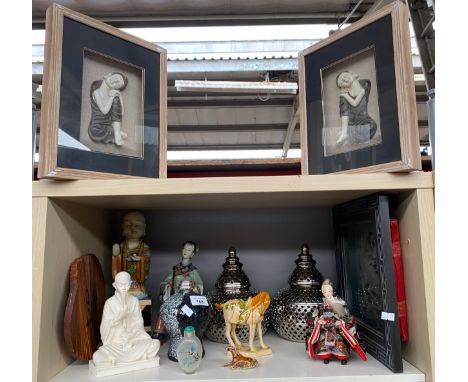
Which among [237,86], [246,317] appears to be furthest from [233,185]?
[237,86]

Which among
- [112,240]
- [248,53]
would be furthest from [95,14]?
[112,240]

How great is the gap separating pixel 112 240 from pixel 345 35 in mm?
791

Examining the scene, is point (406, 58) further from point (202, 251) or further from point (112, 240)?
point (112, 240)

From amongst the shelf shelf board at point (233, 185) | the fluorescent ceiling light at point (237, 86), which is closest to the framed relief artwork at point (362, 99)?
the shelf shelf board at point (233, 185)

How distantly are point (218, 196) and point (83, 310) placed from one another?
14.0 inches

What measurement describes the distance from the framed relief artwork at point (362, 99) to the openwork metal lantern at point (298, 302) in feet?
0.87

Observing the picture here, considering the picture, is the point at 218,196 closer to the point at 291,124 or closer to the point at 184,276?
the point at 184,276

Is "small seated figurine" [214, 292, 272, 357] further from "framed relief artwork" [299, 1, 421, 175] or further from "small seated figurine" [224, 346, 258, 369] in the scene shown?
"framed relief artwork" [299, 1, 421, 175]

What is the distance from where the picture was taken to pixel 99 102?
0.78m

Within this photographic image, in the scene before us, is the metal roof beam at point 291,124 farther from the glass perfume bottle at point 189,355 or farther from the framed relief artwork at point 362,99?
the glass perfume bottle at point 189,355

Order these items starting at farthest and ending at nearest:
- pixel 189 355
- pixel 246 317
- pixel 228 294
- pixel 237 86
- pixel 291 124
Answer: pixel 291 124 < pixel 237 86 < pixel 228 294 < pixel 246 317 < pixel 189 355

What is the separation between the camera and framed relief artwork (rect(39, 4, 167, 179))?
2.28 feet

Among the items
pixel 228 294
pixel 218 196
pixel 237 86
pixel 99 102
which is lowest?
pixel 228 294

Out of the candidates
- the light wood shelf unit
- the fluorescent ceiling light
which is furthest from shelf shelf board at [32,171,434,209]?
the fluorescent ceiling light
